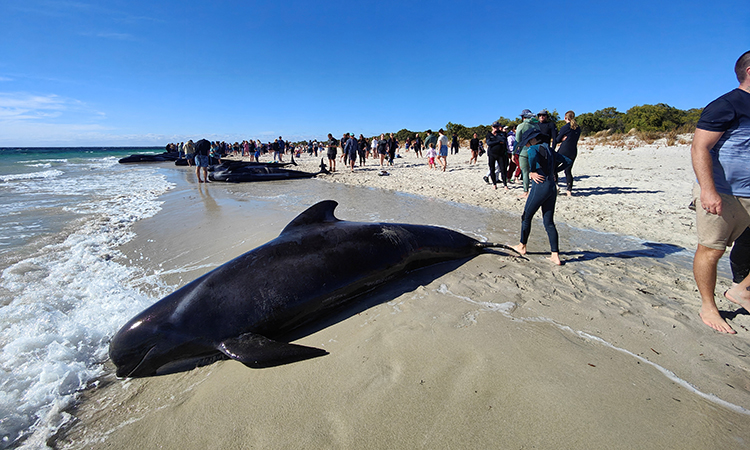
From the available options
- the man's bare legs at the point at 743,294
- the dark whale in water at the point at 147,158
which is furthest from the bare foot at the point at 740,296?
the dark whale in water at the point at 147,158

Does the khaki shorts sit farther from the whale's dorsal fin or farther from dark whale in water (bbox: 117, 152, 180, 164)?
dark whale in water (bbox: 117, 152, 180, 164)

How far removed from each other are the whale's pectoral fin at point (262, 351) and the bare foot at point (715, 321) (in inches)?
135

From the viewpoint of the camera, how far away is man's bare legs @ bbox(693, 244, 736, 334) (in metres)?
2.90

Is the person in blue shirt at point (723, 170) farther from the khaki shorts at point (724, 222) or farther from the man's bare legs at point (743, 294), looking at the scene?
the man's bare legs at point (743, 294)

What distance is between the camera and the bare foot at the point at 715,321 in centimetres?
288

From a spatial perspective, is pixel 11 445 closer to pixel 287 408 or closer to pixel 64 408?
pixel 64 408

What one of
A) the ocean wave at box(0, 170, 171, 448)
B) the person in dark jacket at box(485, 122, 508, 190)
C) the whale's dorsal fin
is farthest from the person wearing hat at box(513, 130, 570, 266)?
the person in dark jacket at box(485, 122, 508, 190)

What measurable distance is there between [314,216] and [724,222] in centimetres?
391

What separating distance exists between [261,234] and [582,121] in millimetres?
41285

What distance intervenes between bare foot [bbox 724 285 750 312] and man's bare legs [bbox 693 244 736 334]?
0.95ft

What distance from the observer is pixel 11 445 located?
2.06m

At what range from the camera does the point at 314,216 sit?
4027 millimetres

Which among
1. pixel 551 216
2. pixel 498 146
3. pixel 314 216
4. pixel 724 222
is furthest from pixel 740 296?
pixel 498 146

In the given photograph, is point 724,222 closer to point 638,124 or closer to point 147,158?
point 638,124
